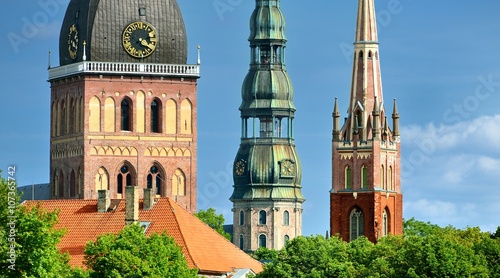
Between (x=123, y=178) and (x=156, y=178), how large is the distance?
8.18 ft

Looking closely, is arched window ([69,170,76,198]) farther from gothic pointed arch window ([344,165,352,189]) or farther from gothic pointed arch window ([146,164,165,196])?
gothic pointed arch window ([344,165,352,189])

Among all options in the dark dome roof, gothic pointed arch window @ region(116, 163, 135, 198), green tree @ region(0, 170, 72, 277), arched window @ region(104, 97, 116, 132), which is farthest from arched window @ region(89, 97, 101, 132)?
green tree @ region(0, 170, 72, 277)

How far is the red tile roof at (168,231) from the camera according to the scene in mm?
138250

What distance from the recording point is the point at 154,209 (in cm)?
14325

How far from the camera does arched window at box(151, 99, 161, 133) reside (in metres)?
193

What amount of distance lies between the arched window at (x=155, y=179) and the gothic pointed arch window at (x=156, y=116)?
2.83 meters

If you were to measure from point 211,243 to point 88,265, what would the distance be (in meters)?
15.8

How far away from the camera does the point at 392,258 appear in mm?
135250

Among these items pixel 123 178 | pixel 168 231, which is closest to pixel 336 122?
pixel 123 178

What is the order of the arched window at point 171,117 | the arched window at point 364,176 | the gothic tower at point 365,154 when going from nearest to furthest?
the gothic tower at point 365,154, the arched window at point 364,176, the arched window at point 171,117

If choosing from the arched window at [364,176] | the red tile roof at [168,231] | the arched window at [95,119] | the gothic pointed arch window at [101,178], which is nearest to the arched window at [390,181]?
the arched window at [364,176]

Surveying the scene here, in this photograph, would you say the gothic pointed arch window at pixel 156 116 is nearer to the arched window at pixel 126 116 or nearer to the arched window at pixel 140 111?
the arched window at pixel 140 111

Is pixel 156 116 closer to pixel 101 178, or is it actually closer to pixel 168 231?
pixel 101 178

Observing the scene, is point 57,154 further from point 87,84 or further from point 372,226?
point 372,226
